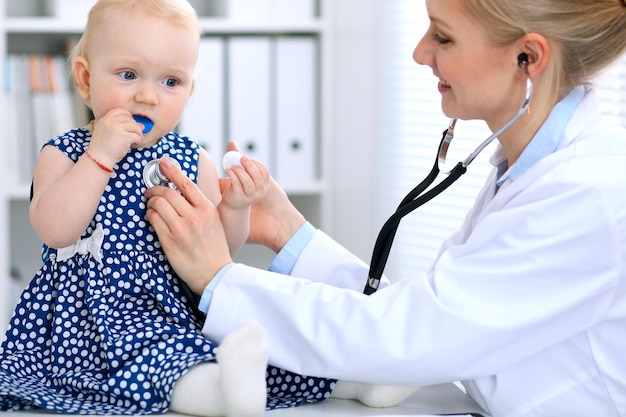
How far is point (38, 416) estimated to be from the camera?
3.70ft

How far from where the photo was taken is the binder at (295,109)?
2736 mm

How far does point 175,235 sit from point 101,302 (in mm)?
132

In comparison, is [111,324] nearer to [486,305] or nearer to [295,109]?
[486,305]

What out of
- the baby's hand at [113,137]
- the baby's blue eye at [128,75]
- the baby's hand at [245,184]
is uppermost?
the baby's blue eye at [128,75]

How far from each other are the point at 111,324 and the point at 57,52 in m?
1.84

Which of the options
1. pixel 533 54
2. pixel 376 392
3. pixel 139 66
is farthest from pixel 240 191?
pixel 533 54

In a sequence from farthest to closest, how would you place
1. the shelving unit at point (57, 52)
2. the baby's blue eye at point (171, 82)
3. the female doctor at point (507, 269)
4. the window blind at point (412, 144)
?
the shelving unit at point (57, 52)
the window blind at point (412, 144)
the baby's blue eye at point (171, 82)
the female doctor at point (507, 269)

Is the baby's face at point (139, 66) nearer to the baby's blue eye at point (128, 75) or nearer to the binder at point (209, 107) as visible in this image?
the baby's blue eye at point (128, 75)

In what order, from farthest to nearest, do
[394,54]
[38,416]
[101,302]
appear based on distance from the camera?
[394,54] → [101,302] → [38,416]

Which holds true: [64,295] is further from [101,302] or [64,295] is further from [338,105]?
[338,105]

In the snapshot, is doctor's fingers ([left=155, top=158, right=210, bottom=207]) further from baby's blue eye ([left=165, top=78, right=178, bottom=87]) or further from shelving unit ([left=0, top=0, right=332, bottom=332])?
shelving unit ([left=0, top=0, right=332, bottom=332])

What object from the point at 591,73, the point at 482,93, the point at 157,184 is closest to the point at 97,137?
the point at 157,184

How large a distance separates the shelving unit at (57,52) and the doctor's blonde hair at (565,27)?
1557 mm

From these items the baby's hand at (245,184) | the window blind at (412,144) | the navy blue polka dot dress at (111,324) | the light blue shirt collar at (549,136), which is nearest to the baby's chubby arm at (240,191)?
the baby's hand at (245,184)
